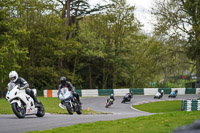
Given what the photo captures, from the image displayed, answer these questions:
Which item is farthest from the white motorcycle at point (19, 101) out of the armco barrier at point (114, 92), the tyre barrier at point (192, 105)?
the armco barrier at point (114, 92)

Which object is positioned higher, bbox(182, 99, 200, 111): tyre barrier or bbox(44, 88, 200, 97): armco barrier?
bbox(44, 88, 200, 97): armco barrier

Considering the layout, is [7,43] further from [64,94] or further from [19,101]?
[19,101]

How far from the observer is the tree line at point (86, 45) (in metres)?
43.1

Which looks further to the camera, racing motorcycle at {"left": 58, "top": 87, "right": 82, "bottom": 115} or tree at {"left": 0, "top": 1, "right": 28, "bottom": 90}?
tree at {"left": 0, "top": 1, "right": 28, "bottom": 90}

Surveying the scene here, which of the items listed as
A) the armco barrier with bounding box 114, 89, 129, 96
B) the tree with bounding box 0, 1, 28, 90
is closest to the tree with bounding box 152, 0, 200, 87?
the armco barrier with bounding box 114, 89, 129, 96

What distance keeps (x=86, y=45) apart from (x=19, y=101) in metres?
41.0

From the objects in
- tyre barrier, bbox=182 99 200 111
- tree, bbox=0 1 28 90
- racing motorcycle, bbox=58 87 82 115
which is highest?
tree, bbox=0 1 28 90

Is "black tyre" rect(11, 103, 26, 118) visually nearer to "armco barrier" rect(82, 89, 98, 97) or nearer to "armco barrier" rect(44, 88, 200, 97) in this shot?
"armco barrier" rect(44, 88, 200, 97)

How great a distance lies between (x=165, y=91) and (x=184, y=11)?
968cm

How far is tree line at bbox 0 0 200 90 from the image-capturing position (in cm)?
4312

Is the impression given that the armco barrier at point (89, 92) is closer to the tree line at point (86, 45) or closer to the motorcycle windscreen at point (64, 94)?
the tree line at point (86, 45)

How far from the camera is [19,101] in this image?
13.7m

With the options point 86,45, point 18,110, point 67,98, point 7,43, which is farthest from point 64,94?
point 86,45

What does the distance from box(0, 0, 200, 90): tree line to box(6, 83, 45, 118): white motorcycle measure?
24703mm
